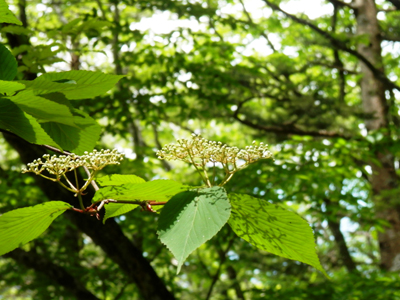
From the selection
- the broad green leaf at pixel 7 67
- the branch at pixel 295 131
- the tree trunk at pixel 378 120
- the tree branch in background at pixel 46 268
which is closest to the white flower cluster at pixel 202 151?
the broad green leaf at pixel 7 67

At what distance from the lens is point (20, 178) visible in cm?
422

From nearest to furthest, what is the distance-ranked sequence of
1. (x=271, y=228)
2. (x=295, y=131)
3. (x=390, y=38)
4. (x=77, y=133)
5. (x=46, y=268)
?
(x=271, y=228), (x=77, y=133), (x=46, y=268), (x=295, y=131), (x=390, y=38)

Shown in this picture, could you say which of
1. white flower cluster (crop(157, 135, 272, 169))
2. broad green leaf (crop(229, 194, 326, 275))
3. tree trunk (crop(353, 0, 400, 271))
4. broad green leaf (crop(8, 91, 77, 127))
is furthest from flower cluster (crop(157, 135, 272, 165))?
tree trunk (crop(353, 0, 400, 271))

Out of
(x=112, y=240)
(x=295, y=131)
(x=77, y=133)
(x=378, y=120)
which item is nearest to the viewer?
(x=77, y=133)

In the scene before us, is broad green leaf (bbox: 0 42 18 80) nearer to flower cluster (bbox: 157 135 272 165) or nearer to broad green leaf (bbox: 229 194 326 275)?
flower cluster (bbox: 157 135 272 165)

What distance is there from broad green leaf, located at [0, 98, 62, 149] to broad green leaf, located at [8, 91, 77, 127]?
1 cm

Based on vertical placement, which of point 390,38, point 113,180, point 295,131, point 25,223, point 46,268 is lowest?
point 25,223

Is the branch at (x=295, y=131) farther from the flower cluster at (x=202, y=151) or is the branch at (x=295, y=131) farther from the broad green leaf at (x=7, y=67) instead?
the broad green leaf at (x=7, y=67)

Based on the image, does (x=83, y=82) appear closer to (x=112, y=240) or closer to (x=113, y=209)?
(x=113, y=209)

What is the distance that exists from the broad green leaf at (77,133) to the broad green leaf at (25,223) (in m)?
0.19

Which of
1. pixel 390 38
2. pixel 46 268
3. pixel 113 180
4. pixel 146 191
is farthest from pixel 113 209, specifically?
pixel 390 38

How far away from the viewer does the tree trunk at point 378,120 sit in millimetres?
7664

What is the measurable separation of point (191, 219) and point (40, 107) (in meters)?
0.35

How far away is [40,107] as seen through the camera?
736 mm
